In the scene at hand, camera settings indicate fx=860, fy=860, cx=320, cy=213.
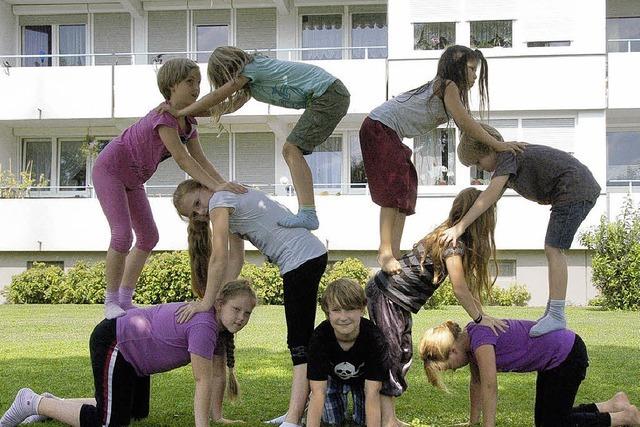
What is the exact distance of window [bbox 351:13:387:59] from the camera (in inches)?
907

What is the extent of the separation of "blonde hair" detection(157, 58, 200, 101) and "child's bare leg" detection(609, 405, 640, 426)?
3.63 m

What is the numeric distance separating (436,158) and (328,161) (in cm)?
354

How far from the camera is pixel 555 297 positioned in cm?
579

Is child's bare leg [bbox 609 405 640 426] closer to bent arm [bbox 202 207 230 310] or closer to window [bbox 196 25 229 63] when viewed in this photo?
bent arm [bbox 202 207 230 310]

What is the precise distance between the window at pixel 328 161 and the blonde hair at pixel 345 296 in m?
17.7

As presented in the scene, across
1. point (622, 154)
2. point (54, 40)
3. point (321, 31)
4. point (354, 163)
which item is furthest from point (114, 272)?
point (54, 40)

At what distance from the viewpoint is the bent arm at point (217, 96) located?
5.82m

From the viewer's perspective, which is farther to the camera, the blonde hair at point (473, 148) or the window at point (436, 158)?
the window at point (436, 158)

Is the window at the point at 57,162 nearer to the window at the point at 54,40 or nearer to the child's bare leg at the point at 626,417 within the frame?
the window at the point at 54,40

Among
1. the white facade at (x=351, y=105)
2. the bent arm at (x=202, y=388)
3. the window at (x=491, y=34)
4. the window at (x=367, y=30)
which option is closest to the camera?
the bent arm at (x=202, y=388)

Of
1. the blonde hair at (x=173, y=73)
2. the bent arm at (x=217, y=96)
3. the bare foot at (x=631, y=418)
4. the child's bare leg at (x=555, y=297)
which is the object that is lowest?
the bare foot at (x=631, y=418)

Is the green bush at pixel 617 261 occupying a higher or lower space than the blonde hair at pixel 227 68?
lower

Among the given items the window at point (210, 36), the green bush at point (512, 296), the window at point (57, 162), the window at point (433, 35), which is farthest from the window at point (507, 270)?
the window at point (57, 162)

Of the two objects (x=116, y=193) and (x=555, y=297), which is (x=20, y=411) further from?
(x=555, y=297)
